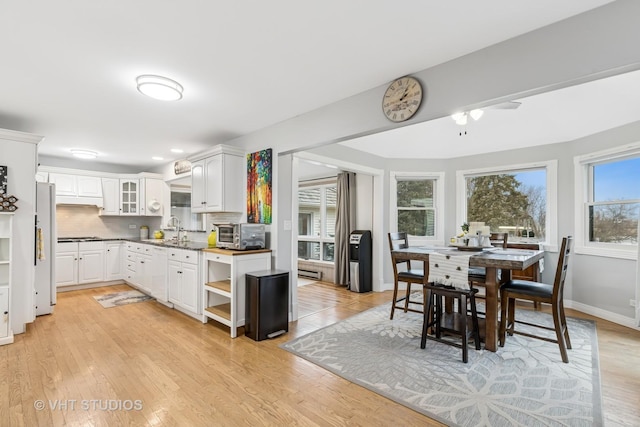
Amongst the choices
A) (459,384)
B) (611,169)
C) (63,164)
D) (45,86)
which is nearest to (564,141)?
(611,169)

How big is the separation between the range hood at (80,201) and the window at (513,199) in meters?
6.77

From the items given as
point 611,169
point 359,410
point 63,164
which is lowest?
point 359,410

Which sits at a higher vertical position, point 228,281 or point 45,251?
point 45,251

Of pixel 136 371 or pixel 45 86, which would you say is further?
pixel 45 86

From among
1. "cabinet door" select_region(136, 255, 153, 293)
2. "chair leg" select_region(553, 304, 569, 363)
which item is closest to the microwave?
"cabinet door" select_region(136, 255, 153, 293)

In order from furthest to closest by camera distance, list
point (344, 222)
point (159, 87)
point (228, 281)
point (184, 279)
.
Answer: point (344, 222)
point (184, 279)
point (228, 281)
point (159, 87)

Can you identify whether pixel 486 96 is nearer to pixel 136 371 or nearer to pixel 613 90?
pixel 613 90

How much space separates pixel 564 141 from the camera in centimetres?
432

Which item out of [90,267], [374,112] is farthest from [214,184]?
[90,267]

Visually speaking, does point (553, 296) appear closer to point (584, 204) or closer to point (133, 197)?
point (584, 204)

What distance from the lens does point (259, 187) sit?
12.7 ft

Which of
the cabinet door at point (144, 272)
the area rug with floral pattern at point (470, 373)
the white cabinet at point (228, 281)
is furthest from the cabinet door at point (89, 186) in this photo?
the area rug with floral pattern at point (470, 373)

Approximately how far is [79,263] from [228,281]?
3.51 m

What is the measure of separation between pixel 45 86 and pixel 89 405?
2654 mm
